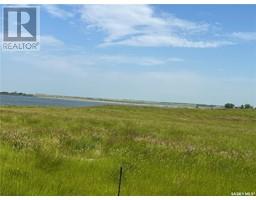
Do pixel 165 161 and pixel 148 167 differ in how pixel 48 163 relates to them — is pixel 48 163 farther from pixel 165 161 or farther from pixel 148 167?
pixel 165 161

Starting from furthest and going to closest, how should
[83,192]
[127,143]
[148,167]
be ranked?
[127,143], [148,167], [83,192]

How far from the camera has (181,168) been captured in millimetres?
11016

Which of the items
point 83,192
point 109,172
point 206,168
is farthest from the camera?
point 206,168

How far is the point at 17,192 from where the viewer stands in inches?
293

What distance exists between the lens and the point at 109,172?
9.52 meters

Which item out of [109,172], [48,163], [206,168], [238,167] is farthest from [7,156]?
[238,167]

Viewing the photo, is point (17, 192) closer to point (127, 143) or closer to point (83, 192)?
point (83, 192)

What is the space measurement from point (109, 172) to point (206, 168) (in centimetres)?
299

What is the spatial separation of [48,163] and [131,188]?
222 centimetres
